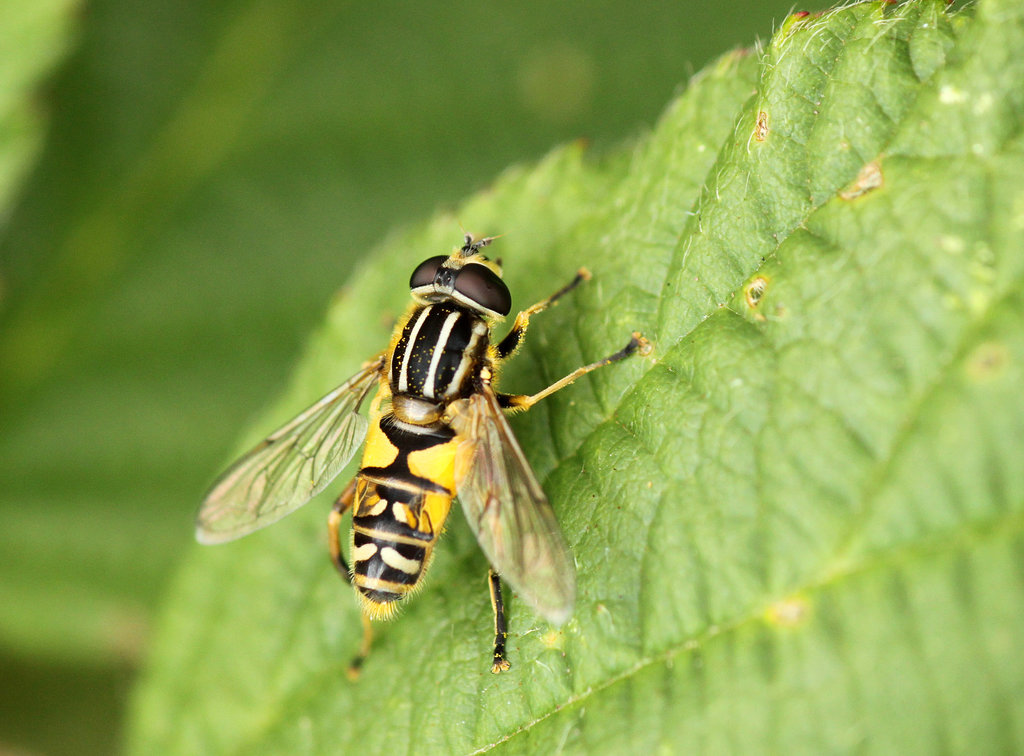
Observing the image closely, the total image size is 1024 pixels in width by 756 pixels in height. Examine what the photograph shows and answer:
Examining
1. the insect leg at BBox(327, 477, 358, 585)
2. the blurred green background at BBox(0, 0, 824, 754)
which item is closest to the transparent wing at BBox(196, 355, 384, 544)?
the insect leg at BBox(327, 477, 358, 585)

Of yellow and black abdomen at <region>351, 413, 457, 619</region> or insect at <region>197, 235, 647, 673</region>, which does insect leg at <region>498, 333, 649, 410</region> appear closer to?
insect at <region>197, 235, 647, 673</region>

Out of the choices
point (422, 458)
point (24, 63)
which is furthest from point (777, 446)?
point (24, 63)

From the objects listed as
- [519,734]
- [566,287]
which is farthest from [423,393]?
[519,734]

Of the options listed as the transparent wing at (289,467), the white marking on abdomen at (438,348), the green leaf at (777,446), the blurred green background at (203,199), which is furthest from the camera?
the blurred green background at (203,199)

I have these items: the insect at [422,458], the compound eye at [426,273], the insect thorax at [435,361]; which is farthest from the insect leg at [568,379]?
the compound eye at [426,273]

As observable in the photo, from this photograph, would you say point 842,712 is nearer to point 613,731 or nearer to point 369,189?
point 613,731

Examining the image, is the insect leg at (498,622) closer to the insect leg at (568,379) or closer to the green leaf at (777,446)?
the green leaf at (777,446)
